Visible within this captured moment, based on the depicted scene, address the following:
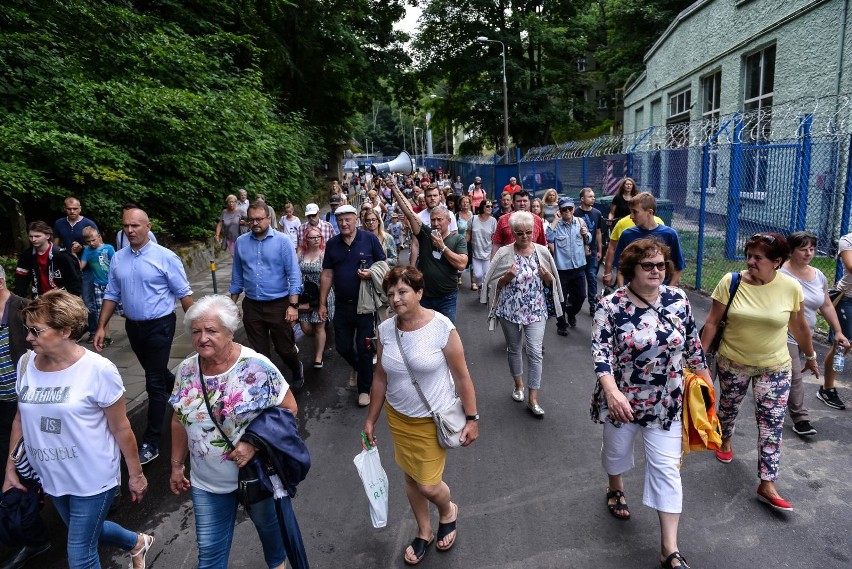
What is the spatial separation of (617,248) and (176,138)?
9.04 metres

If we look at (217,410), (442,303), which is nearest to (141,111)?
(442,303)

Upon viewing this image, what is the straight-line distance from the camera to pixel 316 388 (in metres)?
6.21

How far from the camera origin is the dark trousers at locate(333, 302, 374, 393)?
18.3 ft

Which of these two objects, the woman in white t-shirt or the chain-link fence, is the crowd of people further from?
the chain-link fence

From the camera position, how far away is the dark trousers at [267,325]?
5.59m

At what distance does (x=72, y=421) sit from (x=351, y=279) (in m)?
3.05

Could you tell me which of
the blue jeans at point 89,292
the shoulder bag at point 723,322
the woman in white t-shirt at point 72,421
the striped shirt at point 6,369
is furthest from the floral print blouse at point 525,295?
the blue jeans at point 89,292

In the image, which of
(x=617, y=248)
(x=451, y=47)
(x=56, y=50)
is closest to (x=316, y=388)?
(x=617, y=248)

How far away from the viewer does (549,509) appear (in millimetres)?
3738

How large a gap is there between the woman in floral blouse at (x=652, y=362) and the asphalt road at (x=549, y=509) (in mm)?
454

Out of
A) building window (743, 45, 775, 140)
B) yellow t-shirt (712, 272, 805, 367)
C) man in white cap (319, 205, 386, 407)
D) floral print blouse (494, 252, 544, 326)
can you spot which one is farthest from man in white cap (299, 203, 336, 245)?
building window (743, 45, 775, 140)

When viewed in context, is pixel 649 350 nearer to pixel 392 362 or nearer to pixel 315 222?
pixel 392 362

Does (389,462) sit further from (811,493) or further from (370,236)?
(811,493)

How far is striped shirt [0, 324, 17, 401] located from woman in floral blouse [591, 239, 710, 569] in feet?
11.3
